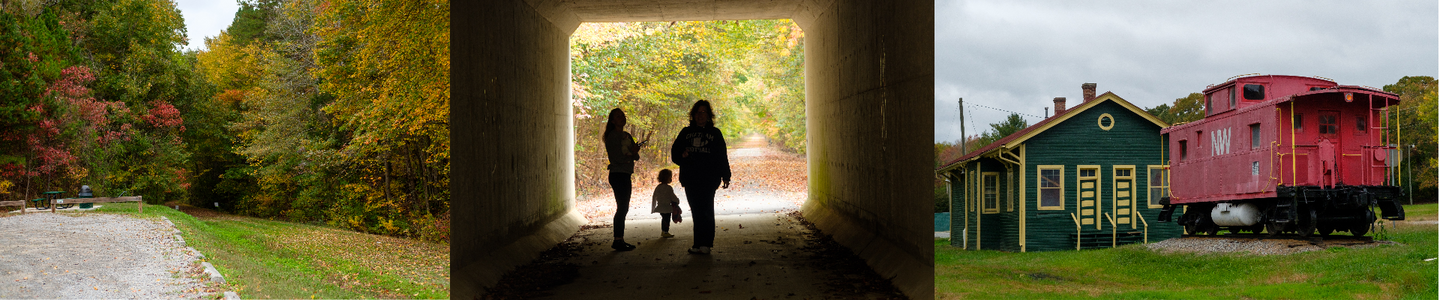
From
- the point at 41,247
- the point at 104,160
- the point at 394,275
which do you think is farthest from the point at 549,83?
the point at 104,160

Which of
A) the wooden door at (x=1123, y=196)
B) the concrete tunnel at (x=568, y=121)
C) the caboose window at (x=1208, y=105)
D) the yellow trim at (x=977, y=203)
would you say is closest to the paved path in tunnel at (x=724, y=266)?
the concrete tunnel at (x=568, y=121)

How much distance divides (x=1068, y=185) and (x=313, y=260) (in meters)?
19.4

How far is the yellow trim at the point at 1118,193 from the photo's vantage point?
23.2m

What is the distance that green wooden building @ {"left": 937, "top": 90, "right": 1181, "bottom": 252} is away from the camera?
73.7 ft

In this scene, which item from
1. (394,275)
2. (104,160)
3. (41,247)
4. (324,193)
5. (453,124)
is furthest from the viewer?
(104,160)

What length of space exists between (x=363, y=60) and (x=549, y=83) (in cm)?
869

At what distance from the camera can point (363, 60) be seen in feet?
58.1

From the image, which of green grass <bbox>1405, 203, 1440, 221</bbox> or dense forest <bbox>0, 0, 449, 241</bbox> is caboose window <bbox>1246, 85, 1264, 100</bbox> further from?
dense forest <bbox>0, 0, 449, 241</bbox>

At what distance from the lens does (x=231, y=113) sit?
30.2 meters

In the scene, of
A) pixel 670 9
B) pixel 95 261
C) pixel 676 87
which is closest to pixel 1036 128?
pixel 676 87

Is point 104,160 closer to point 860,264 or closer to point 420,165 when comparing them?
point 420,165

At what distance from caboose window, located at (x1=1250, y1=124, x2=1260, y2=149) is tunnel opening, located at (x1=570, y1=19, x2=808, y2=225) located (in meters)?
8.64

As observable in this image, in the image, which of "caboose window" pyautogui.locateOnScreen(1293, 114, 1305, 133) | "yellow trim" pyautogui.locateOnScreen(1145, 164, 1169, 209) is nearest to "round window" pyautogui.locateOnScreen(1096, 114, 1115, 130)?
"yellow trim" pyautogui.locateOnScreen(1145, 164, 1169, 209)

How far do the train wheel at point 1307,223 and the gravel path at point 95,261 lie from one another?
1700cm
